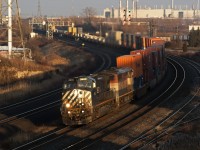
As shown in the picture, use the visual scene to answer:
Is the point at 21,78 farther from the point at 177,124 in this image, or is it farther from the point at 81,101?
the point at 177,124

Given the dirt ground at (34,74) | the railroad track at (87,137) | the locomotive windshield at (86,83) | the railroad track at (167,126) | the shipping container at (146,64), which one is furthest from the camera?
the dirt ground at (34,74)

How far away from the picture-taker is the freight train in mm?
22406

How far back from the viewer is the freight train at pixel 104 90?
22.4 m

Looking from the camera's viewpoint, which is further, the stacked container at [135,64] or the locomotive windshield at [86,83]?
the stacked container at [135,64]

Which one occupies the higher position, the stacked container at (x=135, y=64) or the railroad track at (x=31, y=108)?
the stacked container at (x=135, y=64)

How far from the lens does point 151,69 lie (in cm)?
3500

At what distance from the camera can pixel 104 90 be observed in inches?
955

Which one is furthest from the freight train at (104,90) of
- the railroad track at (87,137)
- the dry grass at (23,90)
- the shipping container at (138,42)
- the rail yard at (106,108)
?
the shipping container at (138,42)

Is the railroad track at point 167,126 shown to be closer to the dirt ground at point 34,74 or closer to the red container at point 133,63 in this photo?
the red container at point 133,63

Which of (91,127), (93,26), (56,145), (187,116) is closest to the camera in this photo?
(56,145)

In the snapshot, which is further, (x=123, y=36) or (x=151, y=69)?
(x=123, y=36)

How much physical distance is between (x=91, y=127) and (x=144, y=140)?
160 inches

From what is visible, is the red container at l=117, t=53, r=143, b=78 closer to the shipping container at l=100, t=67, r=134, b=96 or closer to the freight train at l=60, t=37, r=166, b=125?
the freight train at l=60, t=37, r=166, b=125

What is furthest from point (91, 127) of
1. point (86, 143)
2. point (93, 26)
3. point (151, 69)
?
point (93, 26)
